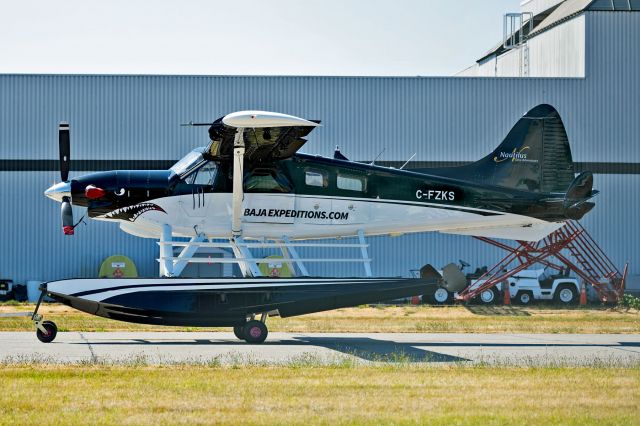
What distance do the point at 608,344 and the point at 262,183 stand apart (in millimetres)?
7480

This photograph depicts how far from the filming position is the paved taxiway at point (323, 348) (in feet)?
48.1

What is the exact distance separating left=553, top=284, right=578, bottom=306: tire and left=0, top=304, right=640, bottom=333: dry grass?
4.56 meters

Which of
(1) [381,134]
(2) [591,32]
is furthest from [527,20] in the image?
(1) [381,134]

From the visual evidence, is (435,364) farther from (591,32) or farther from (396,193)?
(591,32)

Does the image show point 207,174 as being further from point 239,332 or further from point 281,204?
point 239,332

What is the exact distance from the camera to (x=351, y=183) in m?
19.4

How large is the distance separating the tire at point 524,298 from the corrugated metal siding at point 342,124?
3867mm

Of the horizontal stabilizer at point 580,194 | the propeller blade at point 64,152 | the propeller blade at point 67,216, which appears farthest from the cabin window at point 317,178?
the propeller blade at point 64,152

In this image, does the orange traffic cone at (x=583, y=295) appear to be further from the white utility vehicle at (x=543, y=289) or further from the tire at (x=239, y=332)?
the tire at (x=239, y=332)

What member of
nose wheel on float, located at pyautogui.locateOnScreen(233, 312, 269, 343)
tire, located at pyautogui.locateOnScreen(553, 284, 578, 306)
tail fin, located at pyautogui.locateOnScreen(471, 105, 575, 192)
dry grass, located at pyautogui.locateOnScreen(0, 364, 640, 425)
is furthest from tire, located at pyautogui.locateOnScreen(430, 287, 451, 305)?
dry grass, located at pyautogui.locateOnScreen(0, 364, 640, 425)

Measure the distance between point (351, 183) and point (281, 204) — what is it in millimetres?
1515

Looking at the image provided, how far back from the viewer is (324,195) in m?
19.2

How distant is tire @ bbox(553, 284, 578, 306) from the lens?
117ft

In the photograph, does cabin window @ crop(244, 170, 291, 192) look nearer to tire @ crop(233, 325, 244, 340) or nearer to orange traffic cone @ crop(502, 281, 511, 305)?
tire @ crop(233, 325, 244, 340)
